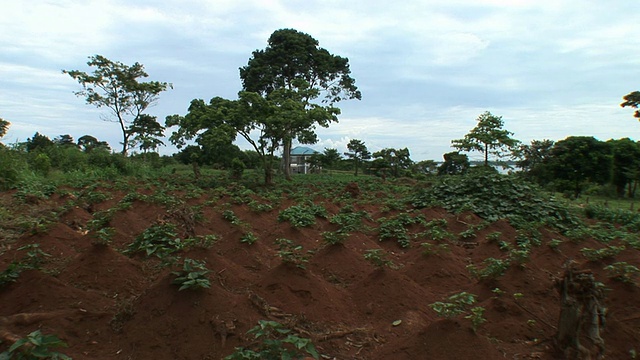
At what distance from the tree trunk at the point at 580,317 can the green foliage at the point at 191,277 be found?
107 inches

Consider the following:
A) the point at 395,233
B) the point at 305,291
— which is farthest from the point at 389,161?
the point at 305,291

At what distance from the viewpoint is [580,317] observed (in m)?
2.82

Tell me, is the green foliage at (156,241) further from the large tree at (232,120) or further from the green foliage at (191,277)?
the large tree at (232,120)

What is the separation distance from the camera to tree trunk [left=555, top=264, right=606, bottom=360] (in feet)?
9.21

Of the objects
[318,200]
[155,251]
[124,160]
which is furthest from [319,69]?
[155,251]

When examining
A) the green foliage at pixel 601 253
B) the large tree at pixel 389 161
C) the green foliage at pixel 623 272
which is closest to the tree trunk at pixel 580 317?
the green foliage at pixel 623 272

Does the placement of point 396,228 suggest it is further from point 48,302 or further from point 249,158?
point 249,158

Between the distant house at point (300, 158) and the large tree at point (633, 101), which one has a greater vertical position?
the large tree at point (633, 101)

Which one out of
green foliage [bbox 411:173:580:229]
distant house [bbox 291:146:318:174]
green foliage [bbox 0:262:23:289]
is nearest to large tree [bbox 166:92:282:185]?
green foliage [bbox 411:173:580:229]

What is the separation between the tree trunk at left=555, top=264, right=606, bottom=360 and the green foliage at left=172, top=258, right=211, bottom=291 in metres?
2.73

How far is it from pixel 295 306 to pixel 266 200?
→ 7233 millimetres

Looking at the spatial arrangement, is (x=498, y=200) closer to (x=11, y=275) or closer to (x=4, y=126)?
(x=11, y=275)

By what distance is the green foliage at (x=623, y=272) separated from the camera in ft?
12.7

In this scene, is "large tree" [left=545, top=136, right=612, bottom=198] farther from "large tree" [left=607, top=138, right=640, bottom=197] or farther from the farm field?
the farm field
